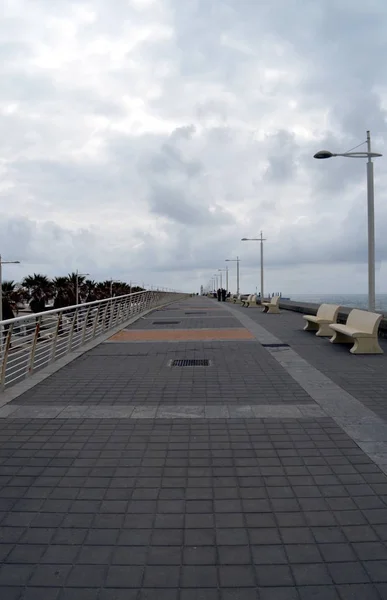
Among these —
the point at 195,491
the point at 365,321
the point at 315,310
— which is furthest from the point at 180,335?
the point at 195,491

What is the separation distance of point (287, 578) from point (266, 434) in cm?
236

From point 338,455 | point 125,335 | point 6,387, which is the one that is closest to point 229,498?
point 338,455

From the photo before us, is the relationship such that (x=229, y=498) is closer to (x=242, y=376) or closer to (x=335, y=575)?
(x=335, y=575)

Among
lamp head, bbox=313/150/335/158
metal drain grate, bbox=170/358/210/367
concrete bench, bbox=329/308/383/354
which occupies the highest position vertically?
lamp head, bbox=313/150/335/158

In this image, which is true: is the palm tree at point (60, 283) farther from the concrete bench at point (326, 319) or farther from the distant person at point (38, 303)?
the concrete bench at point (326, 319)

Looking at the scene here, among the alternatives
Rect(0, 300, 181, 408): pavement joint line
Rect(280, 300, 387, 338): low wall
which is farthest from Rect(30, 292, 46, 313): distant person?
Rect(0, 300, 181, 408): pavement joint line

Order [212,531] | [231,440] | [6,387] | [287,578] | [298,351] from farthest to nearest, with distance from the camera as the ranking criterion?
[298,351] → [6,387] → [231,440] → [212,531] → [287,578]

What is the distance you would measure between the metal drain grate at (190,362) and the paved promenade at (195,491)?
158cm

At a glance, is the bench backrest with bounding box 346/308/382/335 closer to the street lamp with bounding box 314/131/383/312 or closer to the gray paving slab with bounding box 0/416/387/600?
the street lamp with bounding box 314/131/383/312

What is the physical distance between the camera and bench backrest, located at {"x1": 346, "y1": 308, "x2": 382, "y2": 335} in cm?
1016

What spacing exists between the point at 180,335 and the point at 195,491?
35.3 feet

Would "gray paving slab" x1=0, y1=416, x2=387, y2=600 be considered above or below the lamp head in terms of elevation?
below

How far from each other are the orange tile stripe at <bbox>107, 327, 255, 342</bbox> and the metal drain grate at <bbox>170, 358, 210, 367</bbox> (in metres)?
3.23

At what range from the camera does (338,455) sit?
450 centimetres
